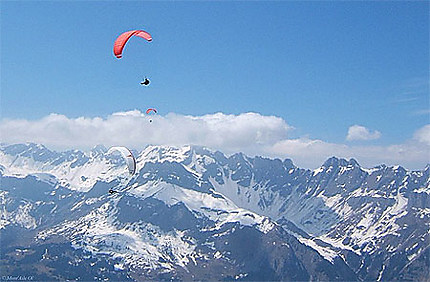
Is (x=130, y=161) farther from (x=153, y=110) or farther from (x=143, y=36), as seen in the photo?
(x=143, y=36)

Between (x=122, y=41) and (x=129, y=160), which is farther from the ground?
(x=122, y=41)

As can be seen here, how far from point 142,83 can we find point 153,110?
14.6 metres

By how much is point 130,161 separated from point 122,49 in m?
23.3

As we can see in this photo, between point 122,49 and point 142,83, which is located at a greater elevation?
point 122,49

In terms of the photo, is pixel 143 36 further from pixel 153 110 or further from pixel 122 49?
pixel 153 110

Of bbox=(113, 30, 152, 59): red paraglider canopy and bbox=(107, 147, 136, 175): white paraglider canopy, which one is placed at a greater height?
bbox=(113, 30, 152, 59): red paraglider canopy

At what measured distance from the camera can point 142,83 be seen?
276 ft

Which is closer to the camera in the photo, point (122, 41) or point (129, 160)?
point (122, 41)

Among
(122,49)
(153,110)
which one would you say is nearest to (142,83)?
(122,49)

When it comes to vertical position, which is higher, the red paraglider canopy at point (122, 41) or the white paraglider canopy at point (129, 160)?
the red paraglider canopy at point (122, 41)

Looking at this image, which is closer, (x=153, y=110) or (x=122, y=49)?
(x=122, y=49)

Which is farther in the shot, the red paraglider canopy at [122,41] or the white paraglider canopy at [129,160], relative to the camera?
the white paraglider canopy at [129,160]

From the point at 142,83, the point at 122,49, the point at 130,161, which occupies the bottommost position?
the point at 130,161

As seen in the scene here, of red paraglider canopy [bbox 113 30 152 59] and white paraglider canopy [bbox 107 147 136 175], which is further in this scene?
white paraglider canopy [bbox 107 147 136 175]
